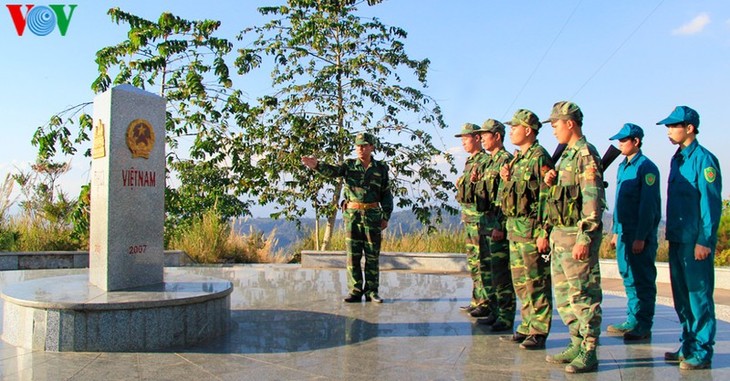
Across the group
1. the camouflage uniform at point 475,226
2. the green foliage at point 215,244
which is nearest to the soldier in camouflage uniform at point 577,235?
the camouflage uniform at point 475,226

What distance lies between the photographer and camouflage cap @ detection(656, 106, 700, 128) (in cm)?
448

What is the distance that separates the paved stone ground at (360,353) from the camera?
413 cm

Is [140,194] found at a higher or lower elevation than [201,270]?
higher

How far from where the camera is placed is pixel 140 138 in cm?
583

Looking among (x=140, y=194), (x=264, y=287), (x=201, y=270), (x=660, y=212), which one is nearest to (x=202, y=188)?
(x=201, y=270)

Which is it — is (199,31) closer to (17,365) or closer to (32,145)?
(32,145)

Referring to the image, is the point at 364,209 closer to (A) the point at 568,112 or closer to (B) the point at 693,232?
Answer: (A) the point at 568,112

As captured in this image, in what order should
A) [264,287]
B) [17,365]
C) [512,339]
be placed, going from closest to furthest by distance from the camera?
[17,365], [512,339], [264,287]

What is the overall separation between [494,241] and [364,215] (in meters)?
1.86

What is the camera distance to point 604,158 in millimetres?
5500

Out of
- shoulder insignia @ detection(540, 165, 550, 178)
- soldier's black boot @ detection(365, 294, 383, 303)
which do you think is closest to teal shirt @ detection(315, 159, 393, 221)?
soldier's black boot @ detection(365, 294, 383, 303)

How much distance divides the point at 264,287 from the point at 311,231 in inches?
237

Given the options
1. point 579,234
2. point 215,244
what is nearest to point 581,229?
point 579,234

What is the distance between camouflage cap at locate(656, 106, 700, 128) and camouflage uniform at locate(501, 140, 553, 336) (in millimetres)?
931
